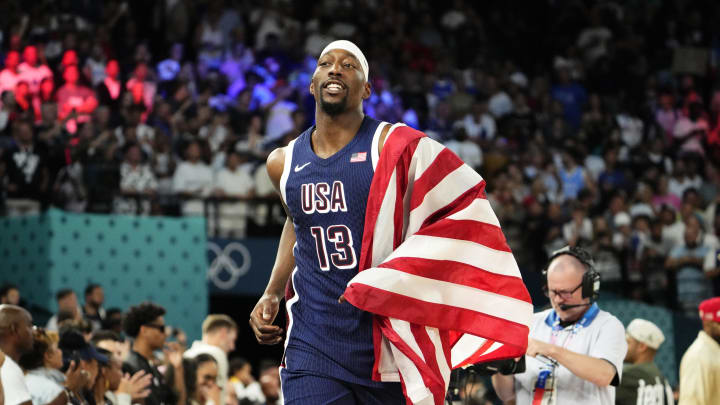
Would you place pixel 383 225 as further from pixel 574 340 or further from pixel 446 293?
pixel 574 340

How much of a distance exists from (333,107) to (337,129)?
100 millimetres

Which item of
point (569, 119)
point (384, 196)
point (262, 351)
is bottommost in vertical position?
point (262, 351)

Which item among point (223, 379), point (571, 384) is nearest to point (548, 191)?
point (223, 379)

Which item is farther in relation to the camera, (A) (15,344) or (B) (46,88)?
(B) (46,88)

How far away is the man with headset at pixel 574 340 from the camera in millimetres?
5805

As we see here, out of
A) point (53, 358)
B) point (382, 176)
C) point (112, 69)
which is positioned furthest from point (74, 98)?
point (382, 176)

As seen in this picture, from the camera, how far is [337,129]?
4398 millimetres

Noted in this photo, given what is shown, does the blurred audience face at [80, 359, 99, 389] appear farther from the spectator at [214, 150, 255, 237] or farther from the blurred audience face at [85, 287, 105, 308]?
the spectator at [214, 150, 255, 237]

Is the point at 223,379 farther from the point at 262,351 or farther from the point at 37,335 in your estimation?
the point at 262,351

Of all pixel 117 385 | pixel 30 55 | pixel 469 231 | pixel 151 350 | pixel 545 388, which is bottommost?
pixel 117 385

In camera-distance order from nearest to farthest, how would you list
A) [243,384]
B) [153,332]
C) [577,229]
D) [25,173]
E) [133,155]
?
[153,332]
[243,384]
[25,173]
[133,155]
[577,229]

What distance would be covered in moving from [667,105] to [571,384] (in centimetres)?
1297

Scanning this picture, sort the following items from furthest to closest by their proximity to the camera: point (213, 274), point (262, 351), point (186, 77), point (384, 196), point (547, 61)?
point (547, 61), point (262, 351), point (186, 77), point (213, 274), point (384, 196)

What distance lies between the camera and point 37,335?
6215 millimetres
